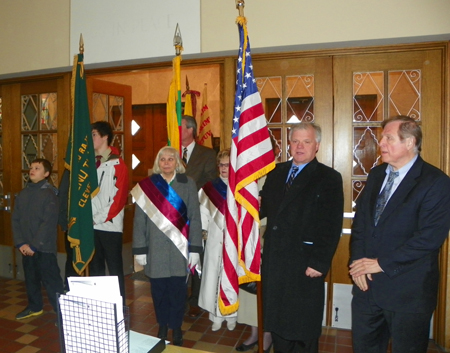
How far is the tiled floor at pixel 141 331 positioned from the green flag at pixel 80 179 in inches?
26.8

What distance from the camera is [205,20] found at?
343cm

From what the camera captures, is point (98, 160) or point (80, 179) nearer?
point (80, 179)

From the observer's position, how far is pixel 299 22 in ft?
10.4

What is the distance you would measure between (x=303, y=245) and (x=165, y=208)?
1.07m

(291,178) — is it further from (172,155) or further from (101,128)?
(101,128)

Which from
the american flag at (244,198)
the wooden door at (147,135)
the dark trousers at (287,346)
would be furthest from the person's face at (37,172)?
the wooden door at (147,135)

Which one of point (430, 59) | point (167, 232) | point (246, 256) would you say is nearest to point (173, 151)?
point (167, 232)

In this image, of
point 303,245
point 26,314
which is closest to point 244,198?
point 303,245

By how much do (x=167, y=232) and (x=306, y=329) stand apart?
1.16 m

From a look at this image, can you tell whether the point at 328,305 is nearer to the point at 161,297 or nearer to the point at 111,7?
the point at 161,297

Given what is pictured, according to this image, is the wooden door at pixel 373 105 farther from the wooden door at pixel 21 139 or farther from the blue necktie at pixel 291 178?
the wooden door at pixel 21 139

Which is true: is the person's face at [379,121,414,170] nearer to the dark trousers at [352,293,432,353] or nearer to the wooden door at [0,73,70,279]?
the dark trousers at [352,293,432,353]

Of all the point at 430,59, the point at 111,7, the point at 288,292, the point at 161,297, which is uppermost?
the point at 111,7

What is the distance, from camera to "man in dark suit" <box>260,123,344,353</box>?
7.43ft
